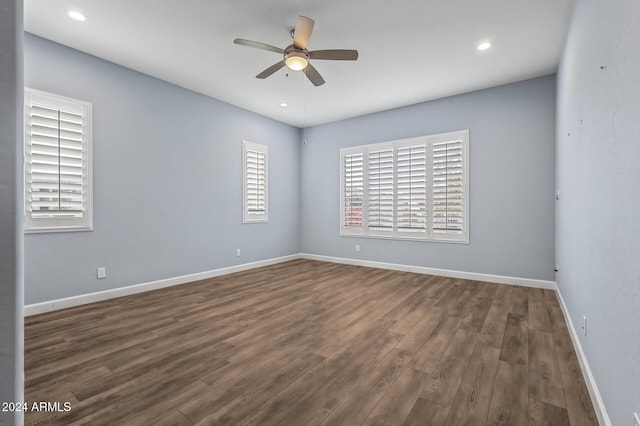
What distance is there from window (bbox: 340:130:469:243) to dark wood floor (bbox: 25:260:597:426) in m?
1.54

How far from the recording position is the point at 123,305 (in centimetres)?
349

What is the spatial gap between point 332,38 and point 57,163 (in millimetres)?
3415

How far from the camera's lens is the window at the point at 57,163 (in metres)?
3.13

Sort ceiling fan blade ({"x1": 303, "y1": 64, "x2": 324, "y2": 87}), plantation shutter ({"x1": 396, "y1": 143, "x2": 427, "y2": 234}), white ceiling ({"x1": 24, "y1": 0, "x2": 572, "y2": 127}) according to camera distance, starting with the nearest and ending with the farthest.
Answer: white ceiling ({"x1": 24, "y1": 0, "x2": 572, "y2": 127}) → ceiling fan blade ({"x1": 303, "y1": 64, "x2": 324, "y2": 87}) → plantation shutter ({"x1": 396, "y1": 143, "x2": 427, "y2": 234})

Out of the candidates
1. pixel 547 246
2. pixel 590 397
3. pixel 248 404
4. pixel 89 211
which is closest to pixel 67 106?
pixel 89 211

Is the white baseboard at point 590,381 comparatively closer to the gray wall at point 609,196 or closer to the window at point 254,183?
the gray wall at point 609,196

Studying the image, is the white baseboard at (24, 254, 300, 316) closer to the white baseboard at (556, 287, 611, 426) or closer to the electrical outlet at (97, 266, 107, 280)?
the electrical outlet at (97, 266, 107, 280)

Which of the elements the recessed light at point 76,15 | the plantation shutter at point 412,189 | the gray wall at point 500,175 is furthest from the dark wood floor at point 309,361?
the recessed light at point 76,15

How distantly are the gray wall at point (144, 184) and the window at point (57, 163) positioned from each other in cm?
11

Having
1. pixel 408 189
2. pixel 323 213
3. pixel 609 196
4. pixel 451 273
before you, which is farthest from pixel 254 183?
pixel 609 196

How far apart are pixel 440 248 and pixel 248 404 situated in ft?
13.7

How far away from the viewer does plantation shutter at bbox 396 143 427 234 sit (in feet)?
16.9

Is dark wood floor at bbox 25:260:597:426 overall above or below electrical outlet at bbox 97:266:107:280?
below

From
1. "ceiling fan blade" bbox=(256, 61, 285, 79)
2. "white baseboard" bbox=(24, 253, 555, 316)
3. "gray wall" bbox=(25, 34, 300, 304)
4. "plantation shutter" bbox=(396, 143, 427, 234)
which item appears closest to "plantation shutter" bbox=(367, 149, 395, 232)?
"plantation shutter" bbox=(396, 143, 427, 234)
